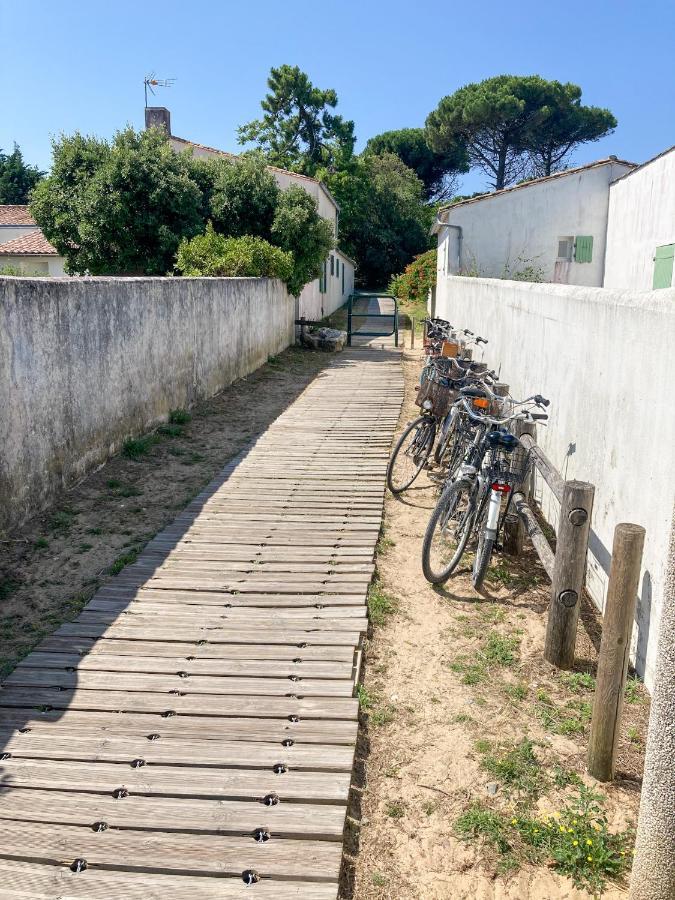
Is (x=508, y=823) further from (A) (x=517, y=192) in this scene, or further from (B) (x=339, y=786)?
(A) (x=517, y=192)

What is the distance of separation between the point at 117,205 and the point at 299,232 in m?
4.28

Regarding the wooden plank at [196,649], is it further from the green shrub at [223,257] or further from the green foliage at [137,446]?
the green shrub at [223,257]

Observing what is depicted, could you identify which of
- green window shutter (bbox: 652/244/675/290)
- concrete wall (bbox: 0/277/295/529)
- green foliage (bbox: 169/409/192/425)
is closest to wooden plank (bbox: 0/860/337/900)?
concrete wall (bbox: 0/277/295/529)

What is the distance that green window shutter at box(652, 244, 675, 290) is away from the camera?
12.7 metres

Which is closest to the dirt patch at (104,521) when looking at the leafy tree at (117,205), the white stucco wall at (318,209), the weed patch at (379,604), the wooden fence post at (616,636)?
the weed patch at (379,604)

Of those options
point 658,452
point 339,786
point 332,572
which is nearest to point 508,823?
point 339,786

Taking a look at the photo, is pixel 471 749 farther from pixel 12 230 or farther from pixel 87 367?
pixel 12 230

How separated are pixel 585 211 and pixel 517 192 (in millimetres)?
1607

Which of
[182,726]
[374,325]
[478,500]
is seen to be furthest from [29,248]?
[182,726]

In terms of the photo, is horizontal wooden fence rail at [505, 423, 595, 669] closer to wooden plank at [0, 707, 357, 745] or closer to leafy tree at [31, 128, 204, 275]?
wooden plank at [0, 707, 357, 745]

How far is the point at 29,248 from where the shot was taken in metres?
24.6

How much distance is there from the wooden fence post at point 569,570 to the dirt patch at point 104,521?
2.80 m

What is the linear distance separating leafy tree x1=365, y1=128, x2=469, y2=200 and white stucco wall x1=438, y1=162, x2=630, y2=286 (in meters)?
34.9

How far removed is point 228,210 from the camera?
1733cm
